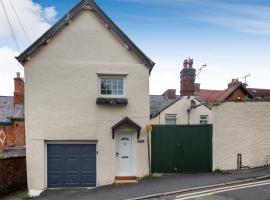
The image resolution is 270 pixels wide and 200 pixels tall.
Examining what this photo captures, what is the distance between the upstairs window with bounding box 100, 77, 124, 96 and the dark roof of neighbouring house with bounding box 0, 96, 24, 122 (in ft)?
27.2

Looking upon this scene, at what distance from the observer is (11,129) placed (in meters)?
17.5

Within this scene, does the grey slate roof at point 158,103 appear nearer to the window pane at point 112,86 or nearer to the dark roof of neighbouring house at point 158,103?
the dark roof of neighbouring house at point 158,103

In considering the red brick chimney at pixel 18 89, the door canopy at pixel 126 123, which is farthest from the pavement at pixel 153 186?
the red brick chimney at pixel 18 89

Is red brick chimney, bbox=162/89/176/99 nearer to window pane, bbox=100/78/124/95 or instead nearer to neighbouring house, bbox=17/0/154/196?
neighbouring house, bbox=17/0/154/196

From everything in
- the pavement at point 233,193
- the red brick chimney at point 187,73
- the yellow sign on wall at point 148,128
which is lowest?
the pavement at point 233,193

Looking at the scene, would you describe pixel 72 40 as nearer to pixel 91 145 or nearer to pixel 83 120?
pixel 83 120

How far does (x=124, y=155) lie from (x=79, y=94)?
147 inches

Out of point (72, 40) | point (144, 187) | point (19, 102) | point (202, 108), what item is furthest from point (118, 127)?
point (202, 108)

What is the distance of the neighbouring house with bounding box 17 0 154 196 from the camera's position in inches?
471

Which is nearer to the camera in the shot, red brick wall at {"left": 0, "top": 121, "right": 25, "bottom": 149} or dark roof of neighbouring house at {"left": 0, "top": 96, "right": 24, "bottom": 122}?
red brick wall at {"left": 0, "top": 121, "right": 25, "bottom": 149}

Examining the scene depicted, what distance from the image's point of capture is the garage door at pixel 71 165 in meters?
12.0

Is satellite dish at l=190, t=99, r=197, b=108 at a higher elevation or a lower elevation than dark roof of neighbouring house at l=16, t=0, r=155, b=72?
lower

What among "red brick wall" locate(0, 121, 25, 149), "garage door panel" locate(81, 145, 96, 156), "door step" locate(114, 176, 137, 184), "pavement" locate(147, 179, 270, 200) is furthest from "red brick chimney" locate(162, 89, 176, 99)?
"pavement" locate(147, 179, 270, 200)

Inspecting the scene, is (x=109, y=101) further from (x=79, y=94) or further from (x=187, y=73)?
(x=187, y=73)
